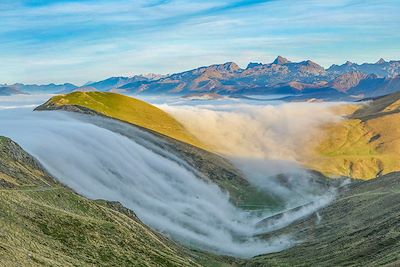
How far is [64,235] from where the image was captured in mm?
80062

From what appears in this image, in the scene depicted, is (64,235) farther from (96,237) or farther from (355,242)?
(355,242)

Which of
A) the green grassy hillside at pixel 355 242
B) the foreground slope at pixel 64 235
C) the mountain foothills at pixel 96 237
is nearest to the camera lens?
the foreground slope at pixel 64 235

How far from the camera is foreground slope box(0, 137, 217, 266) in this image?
218ft

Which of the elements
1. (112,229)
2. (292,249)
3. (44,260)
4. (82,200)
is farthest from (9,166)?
(292,249)

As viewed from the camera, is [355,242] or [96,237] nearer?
[96,237]

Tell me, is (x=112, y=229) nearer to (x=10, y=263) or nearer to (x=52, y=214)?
(x=52, y=214)

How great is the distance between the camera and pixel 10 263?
5538cm

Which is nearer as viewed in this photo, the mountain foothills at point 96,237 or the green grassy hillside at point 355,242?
the mountain foothills at point 96,237

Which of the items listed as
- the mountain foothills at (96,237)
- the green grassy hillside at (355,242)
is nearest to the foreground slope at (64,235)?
the mountain foothills at (96,237)

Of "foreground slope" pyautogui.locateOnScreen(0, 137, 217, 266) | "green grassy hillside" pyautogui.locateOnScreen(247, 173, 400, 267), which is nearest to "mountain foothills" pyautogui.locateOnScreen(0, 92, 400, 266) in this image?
"foreground slope" pyautogui.locateOnScreen(0, 137, 217, 266)

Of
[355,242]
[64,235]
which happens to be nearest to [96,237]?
[64,235]

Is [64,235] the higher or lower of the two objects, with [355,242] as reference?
higher

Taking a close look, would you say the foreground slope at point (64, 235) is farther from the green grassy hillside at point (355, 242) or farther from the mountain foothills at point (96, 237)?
the green grassy hillside at point (355, 242)

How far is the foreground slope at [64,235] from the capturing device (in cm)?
6631
